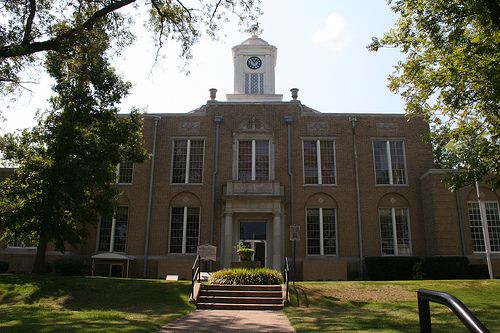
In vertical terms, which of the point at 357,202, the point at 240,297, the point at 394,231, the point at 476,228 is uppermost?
the point at 357,202

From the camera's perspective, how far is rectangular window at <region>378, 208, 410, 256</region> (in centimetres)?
2606

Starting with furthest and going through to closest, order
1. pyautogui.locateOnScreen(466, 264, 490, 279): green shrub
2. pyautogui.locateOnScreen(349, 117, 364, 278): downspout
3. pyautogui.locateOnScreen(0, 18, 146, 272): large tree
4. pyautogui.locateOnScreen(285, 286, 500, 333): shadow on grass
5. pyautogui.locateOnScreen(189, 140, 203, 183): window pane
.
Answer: pyautogui.locateOnScreen(189, 140, 203, 183): window pane < pyautogui.locateOnScreen(349, 117, 364, 278): downspout < pyautogui.locateOnScreen(466, 264, 490, 279): green shrub < pyautogui.locateOnScreen(0, 18, 146, 272): large tree < pyautogui.locateOnScreen(285, 286, 500, 333): shadow on grass

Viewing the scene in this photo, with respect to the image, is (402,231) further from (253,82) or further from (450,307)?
(450,307)

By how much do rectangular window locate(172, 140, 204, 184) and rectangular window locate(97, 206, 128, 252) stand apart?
3.84 m

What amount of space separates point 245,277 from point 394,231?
13.1m

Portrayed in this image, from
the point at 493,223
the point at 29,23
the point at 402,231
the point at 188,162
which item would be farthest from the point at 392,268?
the point at 29,23

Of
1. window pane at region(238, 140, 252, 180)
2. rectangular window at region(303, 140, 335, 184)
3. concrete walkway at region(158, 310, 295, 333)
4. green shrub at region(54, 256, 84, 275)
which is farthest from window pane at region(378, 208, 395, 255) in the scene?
green shrub at region(54, 256, 84, 275)

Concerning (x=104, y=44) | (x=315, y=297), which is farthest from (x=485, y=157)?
(x=104, y=44)

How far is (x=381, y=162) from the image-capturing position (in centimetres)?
2756

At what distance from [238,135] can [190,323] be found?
18.2m

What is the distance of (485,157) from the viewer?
1423 cm

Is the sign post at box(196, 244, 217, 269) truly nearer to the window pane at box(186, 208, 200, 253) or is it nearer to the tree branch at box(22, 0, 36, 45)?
the window pane at box(186, 208, 200, 253)

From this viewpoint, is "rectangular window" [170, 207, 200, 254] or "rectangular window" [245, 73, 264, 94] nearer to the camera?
"rectangular window" [170, 207, 200, 254]

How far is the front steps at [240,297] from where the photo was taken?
14.3 metres
